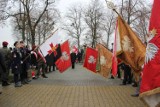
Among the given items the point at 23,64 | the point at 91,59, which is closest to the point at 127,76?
the point at 91,59

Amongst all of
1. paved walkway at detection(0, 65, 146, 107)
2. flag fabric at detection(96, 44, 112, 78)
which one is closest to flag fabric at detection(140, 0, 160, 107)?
paved walkway at detection(0, 65, 146, 107)

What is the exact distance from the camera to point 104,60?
17.2 meters

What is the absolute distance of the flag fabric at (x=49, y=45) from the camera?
16.7m

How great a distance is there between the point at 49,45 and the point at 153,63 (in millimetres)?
11958

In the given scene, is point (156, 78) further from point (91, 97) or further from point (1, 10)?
point (1, 10)

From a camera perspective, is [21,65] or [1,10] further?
[1,10]

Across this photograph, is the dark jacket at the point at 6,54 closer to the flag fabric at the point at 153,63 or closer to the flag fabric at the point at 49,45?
the flag fabric at the point at 49,45

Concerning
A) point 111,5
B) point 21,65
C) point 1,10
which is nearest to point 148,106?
point 111,5

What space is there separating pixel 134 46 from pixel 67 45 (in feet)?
33.8

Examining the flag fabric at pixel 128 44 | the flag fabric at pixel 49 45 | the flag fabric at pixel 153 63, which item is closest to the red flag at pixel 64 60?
the flag fabric at pixel 49 45

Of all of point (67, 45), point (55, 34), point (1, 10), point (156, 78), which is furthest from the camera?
point (1, 10)

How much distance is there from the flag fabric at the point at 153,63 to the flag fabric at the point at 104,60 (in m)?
11.2

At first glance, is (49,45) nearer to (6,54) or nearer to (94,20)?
(6,54)

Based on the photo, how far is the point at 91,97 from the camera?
1146 cm
